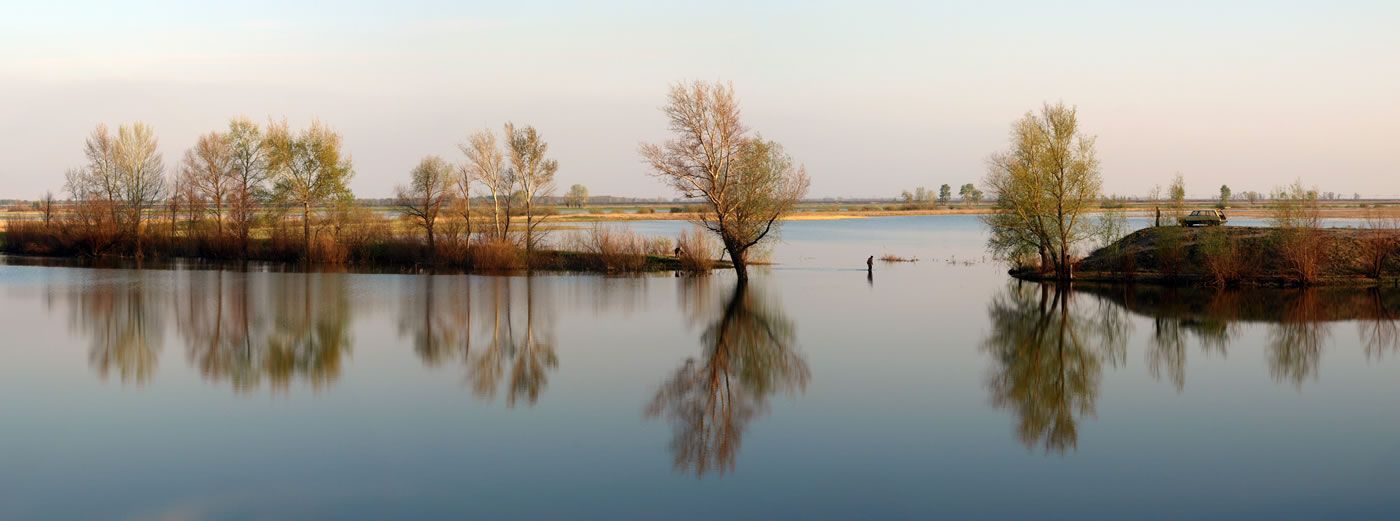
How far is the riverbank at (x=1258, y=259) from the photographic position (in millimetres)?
32438

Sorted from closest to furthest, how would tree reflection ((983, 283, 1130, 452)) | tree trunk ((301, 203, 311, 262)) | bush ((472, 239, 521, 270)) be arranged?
tree reflection ((983, 283, 1130, 452))
bush ((472, 239, 521, 270))
tree trunk ((301, 203, 311, 262))

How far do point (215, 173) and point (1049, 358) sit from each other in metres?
37.4

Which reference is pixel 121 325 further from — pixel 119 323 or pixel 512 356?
pixel 512 356

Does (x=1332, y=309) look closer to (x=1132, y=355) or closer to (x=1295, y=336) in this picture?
→ (x=1295, y=336)

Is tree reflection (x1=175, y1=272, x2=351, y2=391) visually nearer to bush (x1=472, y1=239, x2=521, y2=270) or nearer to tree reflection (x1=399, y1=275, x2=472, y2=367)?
tree reflection (x1=399, y1=275, x2=472, y2=367)

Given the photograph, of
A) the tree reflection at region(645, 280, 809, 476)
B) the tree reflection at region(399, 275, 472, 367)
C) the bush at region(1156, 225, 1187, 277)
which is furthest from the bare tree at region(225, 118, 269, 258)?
the bush at region(1156, 225, 1187, 277)

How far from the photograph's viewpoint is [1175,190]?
39594 millimetres

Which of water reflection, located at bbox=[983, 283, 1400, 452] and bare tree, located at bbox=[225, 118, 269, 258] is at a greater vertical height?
bare tree, located at bbox=[225, 118, 269, 258]

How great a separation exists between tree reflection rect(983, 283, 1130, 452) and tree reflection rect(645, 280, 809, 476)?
11.0 feet

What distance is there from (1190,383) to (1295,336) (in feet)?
23.2

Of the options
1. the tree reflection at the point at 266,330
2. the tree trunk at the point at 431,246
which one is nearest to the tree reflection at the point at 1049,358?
the tree reflection at the point at 266,330

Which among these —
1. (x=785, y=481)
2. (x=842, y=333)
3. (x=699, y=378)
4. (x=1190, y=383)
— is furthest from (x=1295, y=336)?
(x=785, y=481)

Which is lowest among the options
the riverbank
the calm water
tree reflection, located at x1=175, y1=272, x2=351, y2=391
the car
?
the calm water

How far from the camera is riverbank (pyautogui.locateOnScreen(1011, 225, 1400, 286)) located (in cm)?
3244
